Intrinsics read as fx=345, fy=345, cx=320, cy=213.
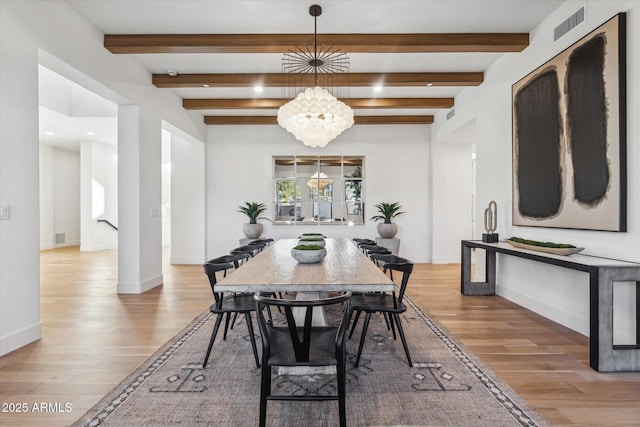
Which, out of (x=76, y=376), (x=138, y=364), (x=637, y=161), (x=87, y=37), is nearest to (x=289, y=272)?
(x=138, y=364)

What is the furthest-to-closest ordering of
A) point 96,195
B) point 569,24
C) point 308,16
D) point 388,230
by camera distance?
point 96,195, point 388,230, point 308,16, point 569,24

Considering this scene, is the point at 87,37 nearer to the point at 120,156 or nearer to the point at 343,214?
the point at 120,156

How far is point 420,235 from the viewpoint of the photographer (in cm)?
726

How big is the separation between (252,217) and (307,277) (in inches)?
198

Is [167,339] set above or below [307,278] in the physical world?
below

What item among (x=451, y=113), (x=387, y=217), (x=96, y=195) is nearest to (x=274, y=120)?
(x=387, y=217)

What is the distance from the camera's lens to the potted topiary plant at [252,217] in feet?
22.1

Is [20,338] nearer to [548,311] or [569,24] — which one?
[548,311]

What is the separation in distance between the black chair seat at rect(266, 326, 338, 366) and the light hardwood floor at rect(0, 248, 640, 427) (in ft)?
3.68

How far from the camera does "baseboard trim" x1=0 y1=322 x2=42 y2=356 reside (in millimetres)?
2557

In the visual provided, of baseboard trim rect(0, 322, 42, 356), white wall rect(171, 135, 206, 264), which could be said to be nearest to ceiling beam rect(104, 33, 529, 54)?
baseboard trim rect(0, 322, 42, 356)

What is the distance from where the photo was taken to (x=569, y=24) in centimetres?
315

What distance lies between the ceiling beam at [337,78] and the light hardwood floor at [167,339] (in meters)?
2.89

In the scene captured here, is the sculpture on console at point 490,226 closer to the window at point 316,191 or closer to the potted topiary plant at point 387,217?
the potted topiary plant at point 387,217
